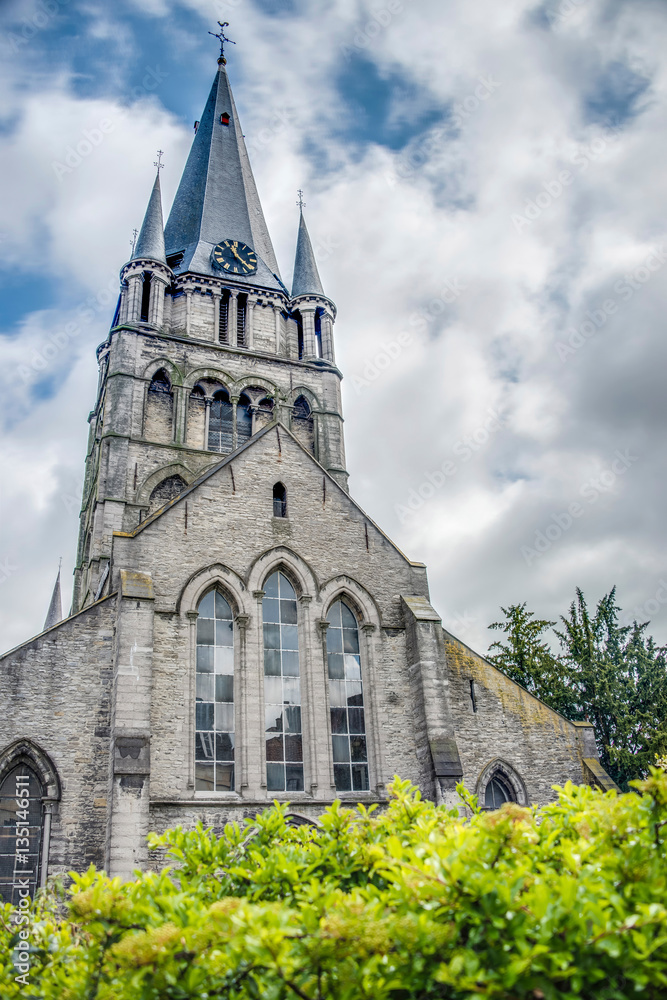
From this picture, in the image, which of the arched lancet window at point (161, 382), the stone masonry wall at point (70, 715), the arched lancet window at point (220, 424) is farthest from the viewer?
the arched lancet window at point (161, 382)

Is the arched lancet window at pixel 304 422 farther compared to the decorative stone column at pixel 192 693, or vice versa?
the arched lancet window at pixel 304 422

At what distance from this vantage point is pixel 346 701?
1594cm

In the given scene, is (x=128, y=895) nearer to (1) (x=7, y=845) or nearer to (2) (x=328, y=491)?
(1) (x=7, y=845)

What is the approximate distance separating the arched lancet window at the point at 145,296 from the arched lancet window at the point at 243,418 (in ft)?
16.0

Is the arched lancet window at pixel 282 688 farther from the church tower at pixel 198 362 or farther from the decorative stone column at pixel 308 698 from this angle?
the church tower at pixel 198 362

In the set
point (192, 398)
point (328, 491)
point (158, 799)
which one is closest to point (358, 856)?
point (158, 799)

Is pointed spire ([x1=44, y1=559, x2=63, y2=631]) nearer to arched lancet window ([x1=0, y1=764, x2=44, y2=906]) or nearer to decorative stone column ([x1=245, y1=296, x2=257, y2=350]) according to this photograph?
decorative stone column ([x1=245, y1=296, x2=257, y2=350])

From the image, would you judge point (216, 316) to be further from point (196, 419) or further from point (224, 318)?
point (196, 419)

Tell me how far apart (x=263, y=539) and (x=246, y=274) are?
1912 centimetres

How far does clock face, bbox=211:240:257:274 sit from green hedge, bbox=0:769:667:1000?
95.7ft

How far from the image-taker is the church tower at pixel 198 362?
86.8 ft

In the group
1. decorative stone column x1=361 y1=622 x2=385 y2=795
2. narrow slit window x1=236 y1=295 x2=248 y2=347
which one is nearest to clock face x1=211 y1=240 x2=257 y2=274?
narrow slit window x1=236 y1=295 x2=248 y2=347

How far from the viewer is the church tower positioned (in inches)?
1042

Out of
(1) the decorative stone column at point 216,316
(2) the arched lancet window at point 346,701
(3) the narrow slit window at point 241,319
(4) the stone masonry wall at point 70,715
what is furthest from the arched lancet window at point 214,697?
(3) the narrow slit window at point 241,319
